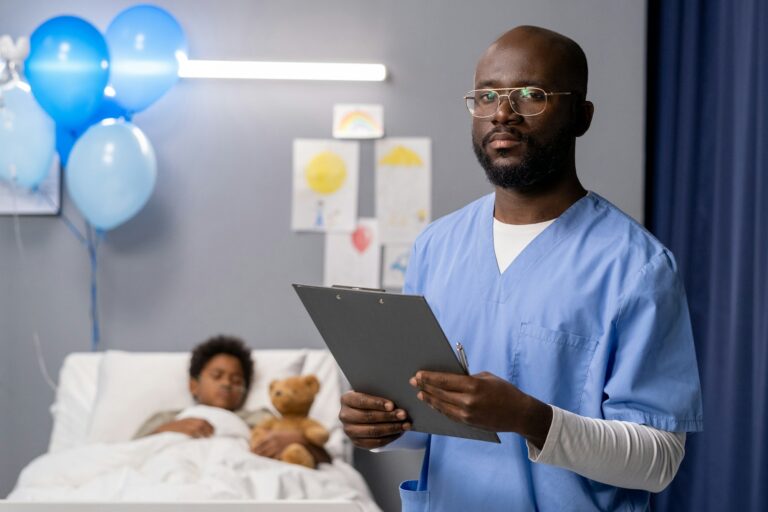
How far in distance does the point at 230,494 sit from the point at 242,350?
907mm

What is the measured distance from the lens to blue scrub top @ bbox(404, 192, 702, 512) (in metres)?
1.28

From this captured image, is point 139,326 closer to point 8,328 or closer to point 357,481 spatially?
point 8,328

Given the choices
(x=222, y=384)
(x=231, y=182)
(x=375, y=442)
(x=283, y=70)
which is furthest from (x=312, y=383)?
(x=375, y=442)

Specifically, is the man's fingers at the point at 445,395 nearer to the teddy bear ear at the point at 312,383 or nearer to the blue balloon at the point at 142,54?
the teddy bear ear at the point at 312,383

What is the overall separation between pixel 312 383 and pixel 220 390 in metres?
0.31

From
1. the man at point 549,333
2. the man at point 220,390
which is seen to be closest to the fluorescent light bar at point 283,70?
the man at point 220,390

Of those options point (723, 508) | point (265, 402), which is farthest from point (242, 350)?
point (723, 508)

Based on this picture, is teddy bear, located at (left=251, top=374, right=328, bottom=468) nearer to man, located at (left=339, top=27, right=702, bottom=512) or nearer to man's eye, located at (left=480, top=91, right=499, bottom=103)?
man, located at (left=339, top=27, right=702, bottom=512)

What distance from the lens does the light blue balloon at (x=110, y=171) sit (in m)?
2.99

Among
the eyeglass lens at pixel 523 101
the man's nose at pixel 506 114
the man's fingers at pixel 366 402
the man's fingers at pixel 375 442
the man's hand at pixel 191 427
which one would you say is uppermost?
the eyeglass lens at pixel 523 101

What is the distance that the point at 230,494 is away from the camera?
2291mm

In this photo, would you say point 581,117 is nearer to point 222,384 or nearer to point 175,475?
point 175,475

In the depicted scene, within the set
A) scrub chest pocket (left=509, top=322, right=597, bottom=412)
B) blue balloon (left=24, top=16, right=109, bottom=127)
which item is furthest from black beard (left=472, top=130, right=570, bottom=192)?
blue balloon (left=24, top=16, right=109, bottom=127)

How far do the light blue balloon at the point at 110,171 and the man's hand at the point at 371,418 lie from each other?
6.18 feet
